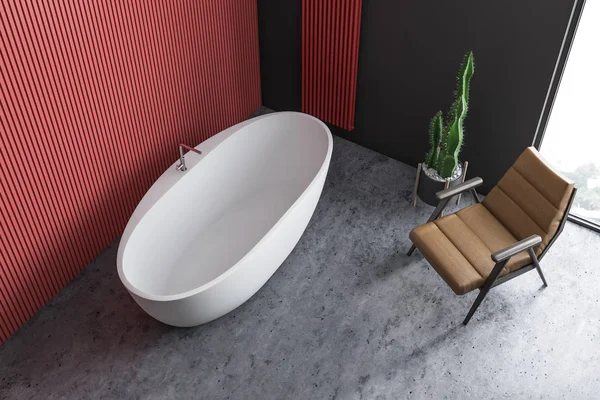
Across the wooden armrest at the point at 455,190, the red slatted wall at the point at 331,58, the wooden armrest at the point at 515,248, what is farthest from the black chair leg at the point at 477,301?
the red slatted wall at the point at 331,58

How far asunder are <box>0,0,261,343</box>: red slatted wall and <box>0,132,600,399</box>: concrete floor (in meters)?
0.33

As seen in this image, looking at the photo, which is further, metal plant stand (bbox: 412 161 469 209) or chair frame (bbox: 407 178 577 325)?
metal plant stand (bbox: 412 161 469 209)

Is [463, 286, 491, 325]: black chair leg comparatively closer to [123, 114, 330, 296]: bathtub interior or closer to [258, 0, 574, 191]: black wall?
[258, 0, 574, 191]: black wall

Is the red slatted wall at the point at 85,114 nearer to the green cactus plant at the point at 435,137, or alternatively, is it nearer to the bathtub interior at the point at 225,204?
the bathtub interior at the point at 225,204

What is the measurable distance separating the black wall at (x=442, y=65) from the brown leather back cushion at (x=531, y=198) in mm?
537

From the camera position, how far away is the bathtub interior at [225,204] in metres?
3.77

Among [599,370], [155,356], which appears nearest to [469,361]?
[599,370]

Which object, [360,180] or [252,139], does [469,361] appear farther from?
[252,139]

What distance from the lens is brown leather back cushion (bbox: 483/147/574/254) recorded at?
346 centimetres

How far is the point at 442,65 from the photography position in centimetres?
421

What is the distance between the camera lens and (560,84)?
3.89 m

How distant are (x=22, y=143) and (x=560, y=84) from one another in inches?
131

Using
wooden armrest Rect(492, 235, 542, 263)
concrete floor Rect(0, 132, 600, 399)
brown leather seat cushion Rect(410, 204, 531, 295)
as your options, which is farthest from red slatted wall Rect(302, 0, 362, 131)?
wooden armrest Rect(492, 235, 542, 263)

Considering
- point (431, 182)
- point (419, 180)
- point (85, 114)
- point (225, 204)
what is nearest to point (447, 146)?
point (431, 182)
